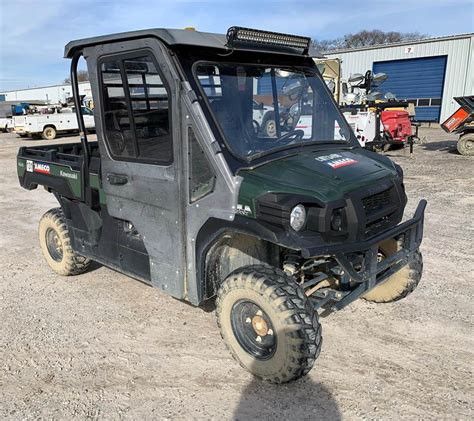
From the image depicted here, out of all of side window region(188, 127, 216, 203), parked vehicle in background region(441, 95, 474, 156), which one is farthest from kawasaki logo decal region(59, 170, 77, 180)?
parked vehicle in background region(441, 95, 474, 156)

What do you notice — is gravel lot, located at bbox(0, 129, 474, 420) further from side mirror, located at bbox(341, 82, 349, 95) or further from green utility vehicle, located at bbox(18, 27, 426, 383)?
side mirror, located at bbox(341, 82, 349, 95)

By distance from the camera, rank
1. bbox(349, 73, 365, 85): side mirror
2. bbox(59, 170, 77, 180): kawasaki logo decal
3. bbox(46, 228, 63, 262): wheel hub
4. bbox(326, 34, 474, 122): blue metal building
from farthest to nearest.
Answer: bbox(326, 34, 474, 122): blue metal building, bbox(349, 73, 365, 85): side mirror, bbox(46, 228, 63, 262): wheel hub, bbox(59, 170, 77, 180): kawasaki logo decal

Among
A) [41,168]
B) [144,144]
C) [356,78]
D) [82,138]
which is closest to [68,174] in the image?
[82,138]

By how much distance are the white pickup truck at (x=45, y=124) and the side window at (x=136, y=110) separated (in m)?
19.0

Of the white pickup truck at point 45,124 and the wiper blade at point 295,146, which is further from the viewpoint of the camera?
the white pickup truck at point 45,124

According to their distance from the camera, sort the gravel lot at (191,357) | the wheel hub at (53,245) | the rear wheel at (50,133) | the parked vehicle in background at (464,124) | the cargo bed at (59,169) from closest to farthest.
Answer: the gravel lot at (191,357) < the cargo bed at (59,169) < the wheel hub at (53,245) < the parked vehicle in background at (464,124) < the rear wheel at (50,133)

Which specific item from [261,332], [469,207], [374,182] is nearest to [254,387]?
[261,332]

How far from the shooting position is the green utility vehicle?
2910mm

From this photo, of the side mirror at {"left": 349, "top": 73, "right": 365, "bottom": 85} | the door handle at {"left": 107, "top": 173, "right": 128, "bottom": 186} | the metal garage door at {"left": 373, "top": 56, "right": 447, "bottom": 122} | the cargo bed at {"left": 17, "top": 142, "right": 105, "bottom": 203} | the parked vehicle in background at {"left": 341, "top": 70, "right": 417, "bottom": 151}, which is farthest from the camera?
the metal garage door at {"left": 373, "top": 56, "right": 447, "bottom": 122}

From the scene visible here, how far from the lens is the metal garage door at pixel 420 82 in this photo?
23.8 meters

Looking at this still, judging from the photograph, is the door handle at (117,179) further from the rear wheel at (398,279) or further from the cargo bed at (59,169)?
the rear wheel at (398,279)

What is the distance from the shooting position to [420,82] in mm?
24359

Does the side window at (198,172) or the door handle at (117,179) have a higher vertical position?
the side window at (198,172)

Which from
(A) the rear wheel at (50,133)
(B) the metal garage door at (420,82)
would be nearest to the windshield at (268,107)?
(A) the rear wheel at (50,133)
